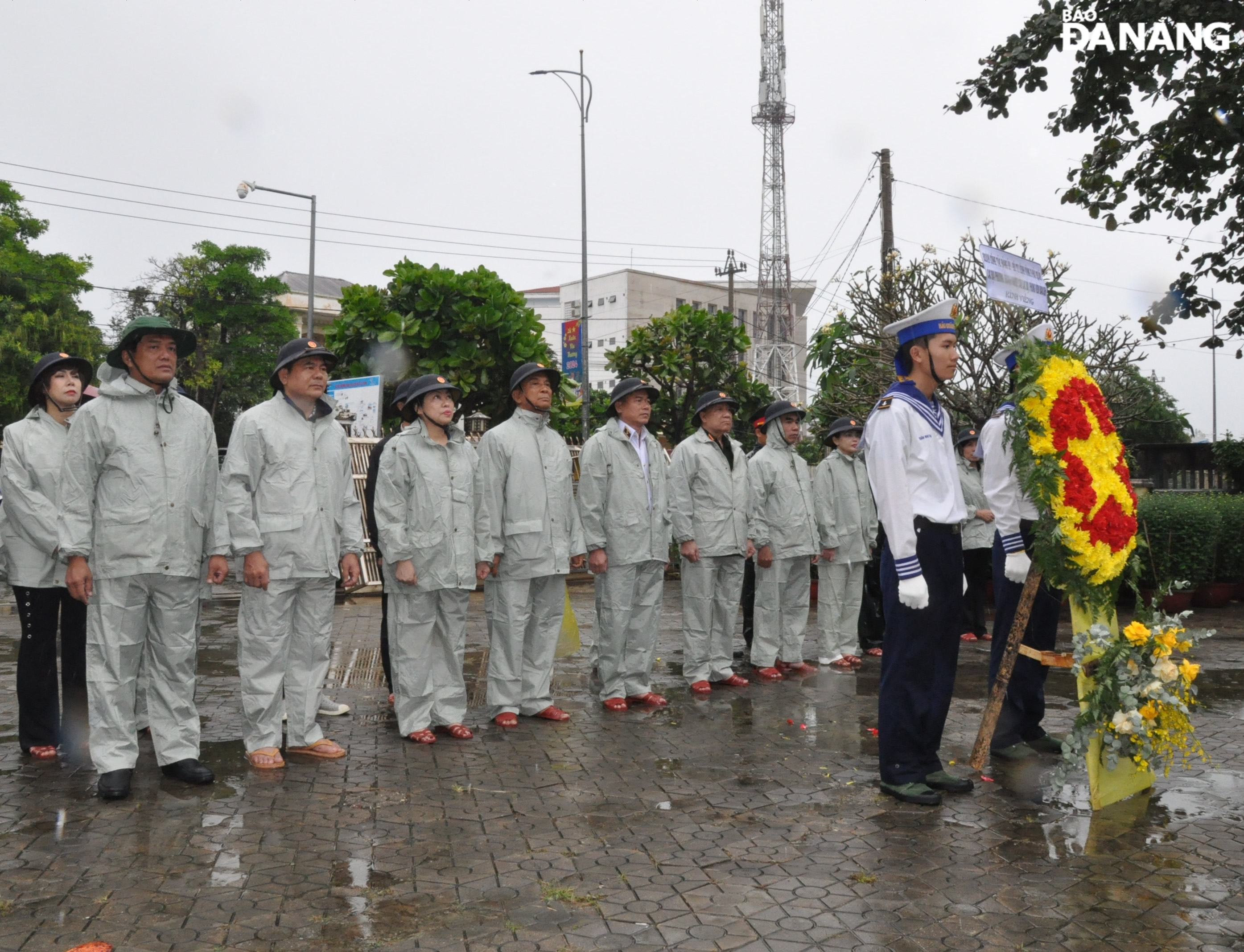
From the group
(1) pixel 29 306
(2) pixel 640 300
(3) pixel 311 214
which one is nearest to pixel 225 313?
(1) pixel 29 306

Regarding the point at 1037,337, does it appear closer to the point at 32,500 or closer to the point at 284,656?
the point at 284,656

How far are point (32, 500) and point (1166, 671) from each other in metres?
5.97

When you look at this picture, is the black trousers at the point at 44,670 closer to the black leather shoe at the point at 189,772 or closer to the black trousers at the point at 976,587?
the black leather shoe at the point at 189,772

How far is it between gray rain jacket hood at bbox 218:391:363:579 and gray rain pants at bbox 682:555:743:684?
2.96 meters

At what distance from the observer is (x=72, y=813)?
5.08 m

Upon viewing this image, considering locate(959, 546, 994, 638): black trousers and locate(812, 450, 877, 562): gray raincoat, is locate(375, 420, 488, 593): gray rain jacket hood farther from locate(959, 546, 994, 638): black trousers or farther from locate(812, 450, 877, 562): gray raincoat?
locate(959, 546, 994, 638): black trousers

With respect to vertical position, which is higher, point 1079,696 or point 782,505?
point 782,505

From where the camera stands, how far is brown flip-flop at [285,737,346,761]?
243 inches

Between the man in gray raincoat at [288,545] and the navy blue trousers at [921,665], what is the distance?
9.87 ft

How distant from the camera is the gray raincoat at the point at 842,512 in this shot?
32.0 feet

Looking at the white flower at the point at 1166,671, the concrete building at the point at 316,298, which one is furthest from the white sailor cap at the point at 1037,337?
the concrete building at the point at 316,298

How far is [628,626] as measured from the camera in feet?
25.4

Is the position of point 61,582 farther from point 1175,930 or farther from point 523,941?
point 1175,930

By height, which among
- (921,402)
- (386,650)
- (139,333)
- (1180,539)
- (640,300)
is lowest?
(386,650)
